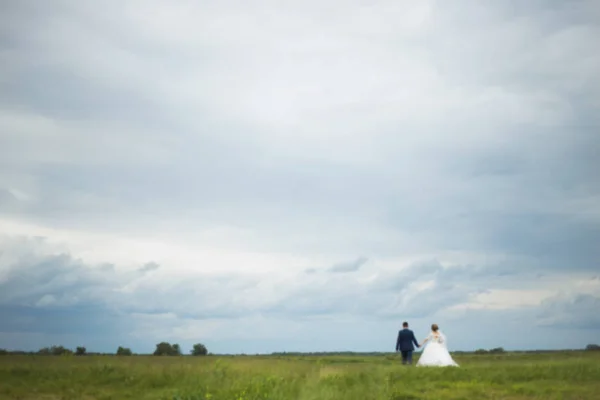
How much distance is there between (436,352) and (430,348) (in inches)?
18.2

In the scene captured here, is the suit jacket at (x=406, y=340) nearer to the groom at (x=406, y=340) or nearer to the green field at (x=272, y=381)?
the groom at (x=406, y=340)

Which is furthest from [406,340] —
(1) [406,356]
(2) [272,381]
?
(2) [272,381]

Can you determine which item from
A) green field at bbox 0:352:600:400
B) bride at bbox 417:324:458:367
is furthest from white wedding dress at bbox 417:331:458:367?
green field at bbox 0:352:600:400

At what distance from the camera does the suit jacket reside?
38750 mm

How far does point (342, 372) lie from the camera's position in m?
29.3

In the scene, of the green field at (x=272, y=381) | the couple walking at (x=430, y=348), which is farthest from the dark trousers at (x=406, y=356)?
the green field at (x=272, y=381)

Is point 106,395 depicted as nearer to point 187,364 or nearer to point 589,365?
point 187,364

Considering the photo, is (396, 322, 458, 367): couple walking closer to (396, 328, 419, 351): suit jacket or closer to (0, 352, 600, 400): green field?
(396, 328, 419, 351): suit jacket

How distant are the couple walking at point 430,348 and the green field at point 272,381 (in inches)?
200

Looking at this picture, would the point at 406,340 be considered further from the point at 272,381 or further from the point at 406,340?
the point at 272,381

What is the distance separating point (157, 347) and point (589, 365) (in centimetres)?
2808

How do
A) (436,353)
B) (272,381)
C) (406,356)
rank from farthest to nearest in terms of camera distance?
(406,356) → (436,353) → (272,381)

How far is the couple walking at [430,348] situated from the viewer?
36.8 meters

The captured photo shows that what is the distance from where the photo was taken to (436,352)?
37.0 meters
